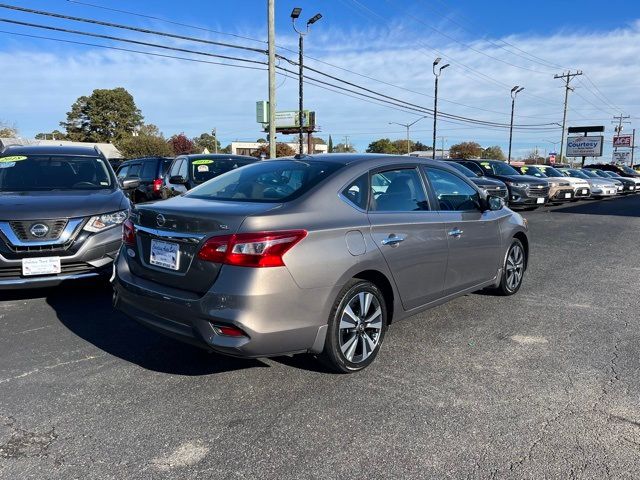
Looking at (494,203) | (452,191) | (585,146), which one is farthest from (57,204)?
(585,146)

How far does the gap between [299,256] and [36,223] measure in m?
3.27

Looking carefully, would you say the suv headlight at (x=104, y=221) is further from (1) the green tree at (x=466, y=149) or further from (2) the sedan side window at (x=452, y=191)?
(1) the green tree at (x=466, y=149)

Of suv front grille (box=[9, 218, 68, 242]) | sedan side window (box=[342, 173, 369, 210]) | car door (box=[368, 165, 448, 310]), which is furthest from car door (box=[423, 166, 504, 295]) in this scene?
suv front grille (box=[9, 218, 68, 242])

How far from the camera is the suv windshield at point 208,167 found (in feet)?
31.9

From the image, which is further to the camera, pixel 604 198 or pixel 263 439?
pixel 604 198

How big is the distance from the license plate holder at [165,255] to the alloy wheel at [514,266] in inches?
151

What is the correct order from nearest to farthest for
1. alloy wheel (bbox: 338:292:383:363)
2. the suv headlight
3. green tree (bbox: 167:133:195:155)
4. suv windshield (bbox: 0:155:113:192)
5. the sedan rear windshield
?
alloy wheel (bbox: 338:292:383:363)
the sedan rear windshield
the suv headlight
suv windshield (bbox: 0:155:113:192)
green tree (bbox: 167:133:195:155)

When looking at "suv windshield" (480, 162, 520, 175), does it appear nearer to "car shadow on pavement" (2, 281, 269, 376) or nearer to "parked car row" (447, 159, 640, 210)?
"parked car row" (447, 159, 640, 210)

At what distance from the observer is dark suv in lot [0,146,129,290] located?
4.86 m

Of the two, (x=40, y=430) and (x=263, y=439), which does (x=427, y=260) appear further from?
(x=40, y=430)

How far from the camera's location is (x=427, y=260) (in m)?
4.15

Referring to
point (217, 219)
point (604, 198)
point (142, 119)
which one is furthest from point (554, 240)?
point (142, 119)

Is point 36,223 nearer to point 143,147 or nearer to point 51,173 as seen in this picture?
point 51,173

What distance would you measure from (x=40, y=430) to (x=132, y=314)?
0.96 m
